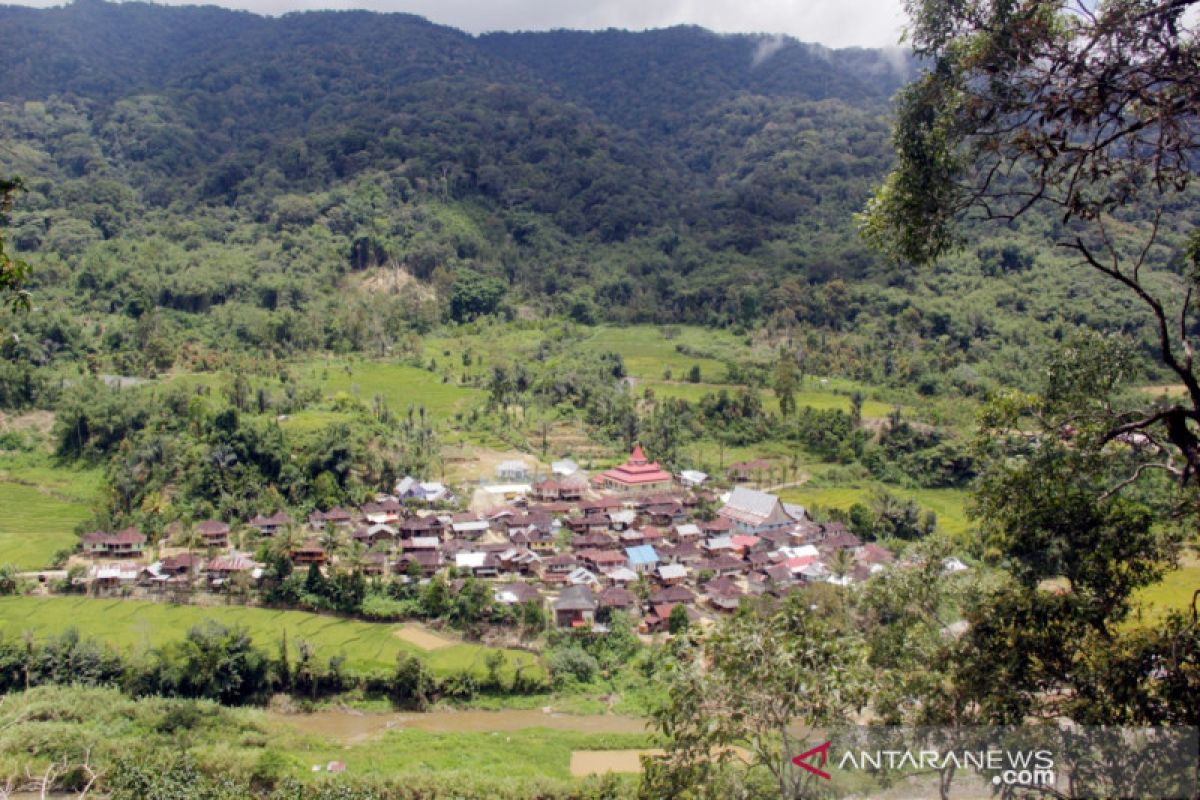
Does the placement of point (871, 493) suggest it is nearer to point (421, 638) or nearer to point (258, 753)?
point (421, 638)

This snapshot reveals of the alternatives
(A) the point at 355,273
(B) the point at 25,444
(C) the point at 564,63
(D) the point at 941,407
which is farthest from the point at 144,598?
(C) the point at 564,63

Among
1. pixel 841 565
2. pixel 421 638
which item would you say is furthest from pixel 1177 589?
pixel 421 638

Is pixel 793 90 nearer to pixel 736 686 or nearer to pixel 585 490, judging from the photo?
pixel 585 490

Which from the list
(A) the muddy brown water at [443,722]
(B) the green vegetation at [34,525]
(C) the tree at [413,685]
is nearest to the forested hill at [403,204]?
(B) the green vegetation at [34,525]

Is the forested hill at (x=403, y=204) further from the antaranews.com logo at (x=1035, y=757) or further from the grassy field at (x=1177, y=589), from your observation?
the antaranews.com logo at (x=1035, y=757)

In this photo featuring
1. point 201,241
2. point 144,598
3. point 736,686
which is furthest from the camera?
point 201,241

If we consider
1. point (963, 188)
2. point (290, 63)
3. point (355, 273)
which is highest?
point (290, 63)
